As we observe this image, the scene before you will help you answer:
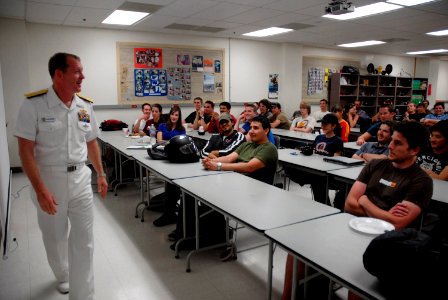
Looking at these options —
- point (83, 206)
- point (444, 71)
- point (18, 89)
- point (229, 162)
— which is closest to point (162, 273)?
point (83, 206)

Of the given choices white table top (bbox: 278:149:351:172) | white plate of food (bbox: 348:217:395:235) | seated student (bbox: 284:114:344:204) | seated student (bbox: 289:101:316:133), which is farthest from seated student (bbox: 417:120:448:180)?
seated student (bbox: 289:101:316:133)

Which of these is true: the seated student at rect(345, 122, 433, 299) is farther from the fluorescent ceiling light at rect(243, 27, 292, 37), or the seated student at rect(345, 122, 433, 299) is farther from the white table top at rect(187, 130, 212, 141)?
the fluorescent ceiling light at rect(243, 27, 292, 37)

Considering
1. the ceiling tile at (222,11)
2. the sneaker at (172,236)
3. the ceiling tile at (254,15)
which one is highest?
the ceiling tile at (254,15)

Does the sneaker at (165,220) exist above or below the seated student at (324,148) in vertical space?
below

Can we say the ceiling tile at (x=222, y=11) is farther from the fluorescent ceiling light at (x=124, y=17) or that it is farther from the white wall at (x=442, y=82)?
the white wall at (x=442, y=82)

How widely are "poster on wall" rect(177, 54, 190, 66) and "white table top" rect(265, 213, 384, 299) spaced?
636cm

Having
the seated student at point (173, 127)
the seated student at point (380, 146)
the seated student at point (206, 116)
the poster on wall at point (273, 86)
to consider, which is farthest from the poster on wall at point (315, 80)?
the seated student at point (380, 146)

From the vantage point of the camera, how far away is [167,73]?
294 inches

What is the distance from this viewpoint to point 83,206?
2.05m

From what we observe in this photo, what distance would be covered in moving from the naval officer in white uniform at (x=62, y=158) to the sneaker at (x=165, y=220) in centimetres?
154

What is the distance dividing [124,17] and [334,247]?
5747 mm

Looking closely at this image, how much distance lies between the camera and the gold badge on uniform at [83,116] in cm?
208

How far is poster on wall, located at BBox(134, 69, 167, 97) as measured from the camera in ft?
23.7

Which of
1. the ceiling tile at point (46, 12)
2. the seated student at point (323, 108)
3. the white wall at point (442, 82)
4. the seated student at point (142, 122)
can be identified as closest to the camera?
the ceiling tile at point (46, 12)
